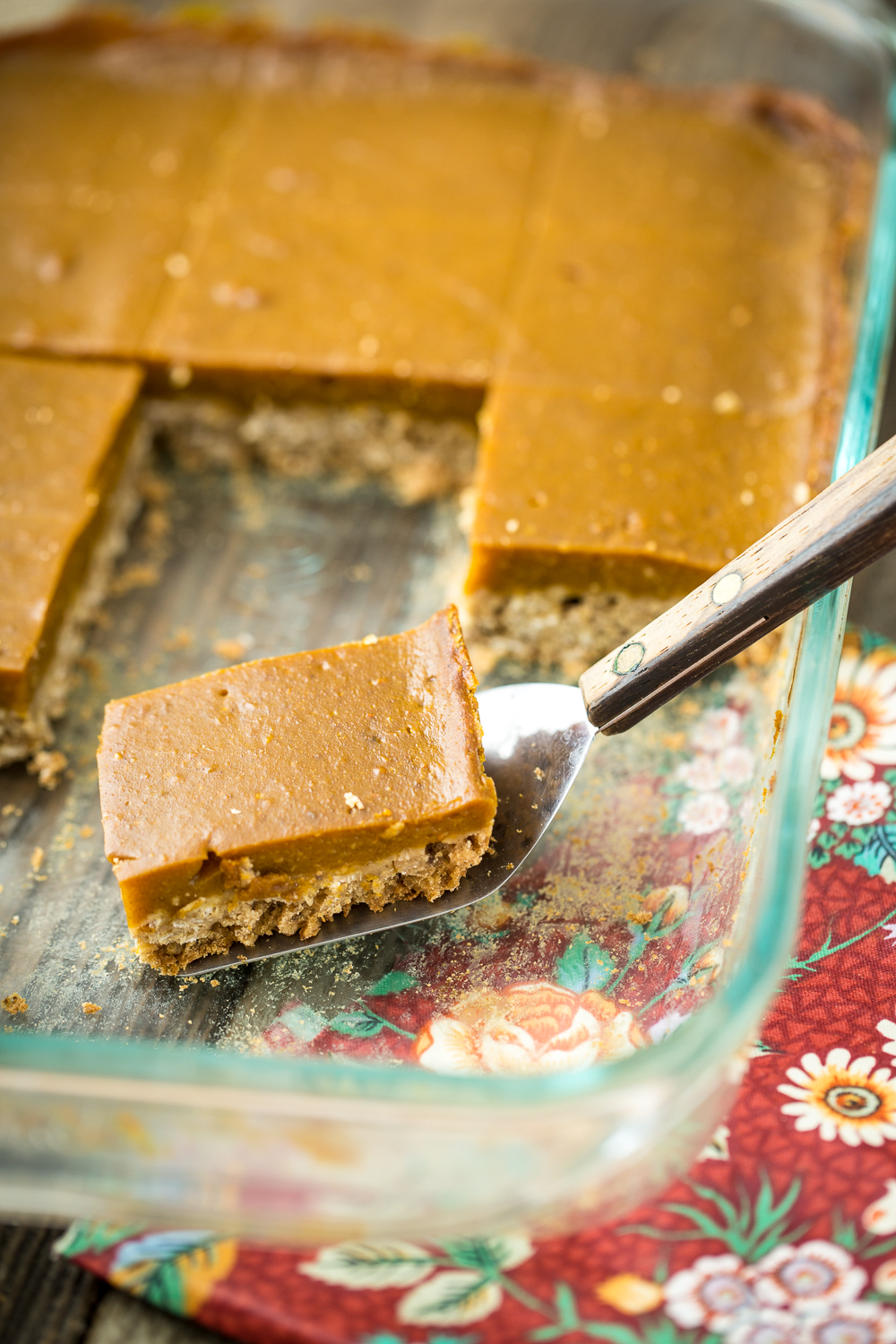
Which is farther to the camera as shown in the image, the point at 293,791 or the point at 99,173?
the point at 99,173

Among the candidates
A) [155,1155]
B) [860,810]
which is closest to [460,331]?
[860,810]

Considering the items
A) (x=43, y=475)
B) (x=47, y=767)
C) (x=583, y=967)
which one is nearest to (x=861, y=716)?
(x=583, y=967)

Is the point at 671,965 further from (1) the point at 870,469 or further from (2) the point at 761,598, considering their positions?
(1) the point at 870,469

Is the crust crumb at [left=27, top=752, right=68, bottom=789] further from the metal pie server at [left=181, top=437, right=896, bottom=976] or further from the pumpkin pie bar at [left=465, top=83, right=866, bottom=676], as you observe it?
the pumpkin pie bar at [left=465, top=83, right=866, bottom=676]

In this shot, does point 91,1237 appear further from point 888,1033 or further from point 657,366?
point 657,366

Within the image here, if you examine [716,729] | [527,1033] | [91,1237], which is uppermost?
[716,729]

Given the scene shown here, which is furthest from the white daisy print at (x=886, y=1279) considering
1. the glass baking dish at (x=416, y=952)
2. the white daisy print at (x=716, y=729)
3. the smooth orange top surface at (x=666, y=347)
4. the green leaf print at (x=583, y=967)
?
the smooth orange top surface at (x=666, y=347)

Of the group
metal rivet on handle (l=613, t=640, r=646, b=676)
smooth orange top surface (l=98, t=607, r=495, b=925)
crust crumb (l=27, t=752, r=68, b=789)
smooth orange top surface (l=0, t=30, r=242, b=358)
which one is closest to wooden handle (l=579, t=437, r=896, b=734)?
metal rivet on handle (l=613, t=640, r=646, b=676)
